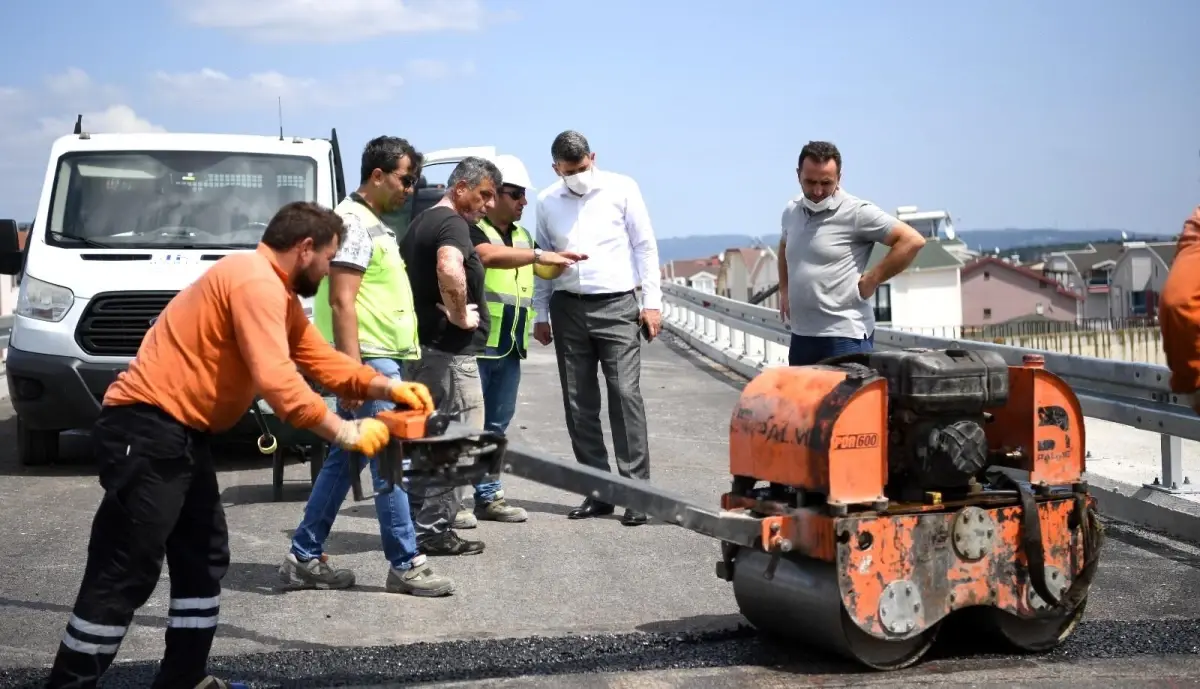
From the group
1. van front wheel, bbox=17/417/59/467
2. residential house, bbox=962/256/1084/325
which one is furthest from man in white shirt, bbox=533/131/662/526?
residential house, bbox=962/256/1084/325

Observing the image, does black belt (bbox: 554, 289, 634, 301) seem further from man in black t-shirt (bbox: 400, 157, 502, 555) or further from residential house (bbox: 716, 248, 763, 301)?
residential house (bbox: 716, 248, 763, 301)

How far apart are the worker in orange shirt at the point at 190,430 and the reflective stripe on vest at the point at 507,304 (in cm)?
335

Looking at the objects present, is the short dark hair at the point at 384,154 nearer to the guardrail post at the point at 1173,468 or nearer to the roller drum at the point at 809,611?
the roller drum at the point at 809,611

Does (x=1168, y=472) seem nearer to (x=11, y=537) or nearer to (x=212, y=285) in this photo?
(x=212, y=285)

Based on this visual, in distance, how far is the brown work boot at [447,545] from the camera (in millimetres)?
7426

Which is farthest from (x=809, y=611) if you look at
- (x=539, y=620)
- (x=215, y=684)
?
(x=215, y=684)

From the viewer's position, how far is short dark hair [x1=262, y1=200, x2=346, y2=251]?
16.2ft

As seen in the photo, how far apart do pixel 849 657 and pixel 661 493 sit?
0.90 meters

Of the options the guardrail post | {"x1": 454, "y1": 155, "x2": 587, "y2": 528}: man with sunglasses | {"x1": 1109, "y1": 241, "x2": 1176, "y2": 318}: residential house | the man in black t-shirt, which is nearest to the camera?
the man in black t-shirt

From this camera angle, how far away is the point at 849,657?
5105 mm

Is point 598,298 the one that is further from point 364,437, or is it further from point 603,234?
point 364,437

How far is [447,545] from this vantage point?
7422 mm

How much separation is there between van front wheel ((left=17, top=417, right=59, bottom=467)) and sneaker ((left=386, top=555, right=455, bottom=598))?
5.09 m

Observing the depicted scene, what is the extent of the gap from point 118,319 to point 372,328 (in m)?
4.11
